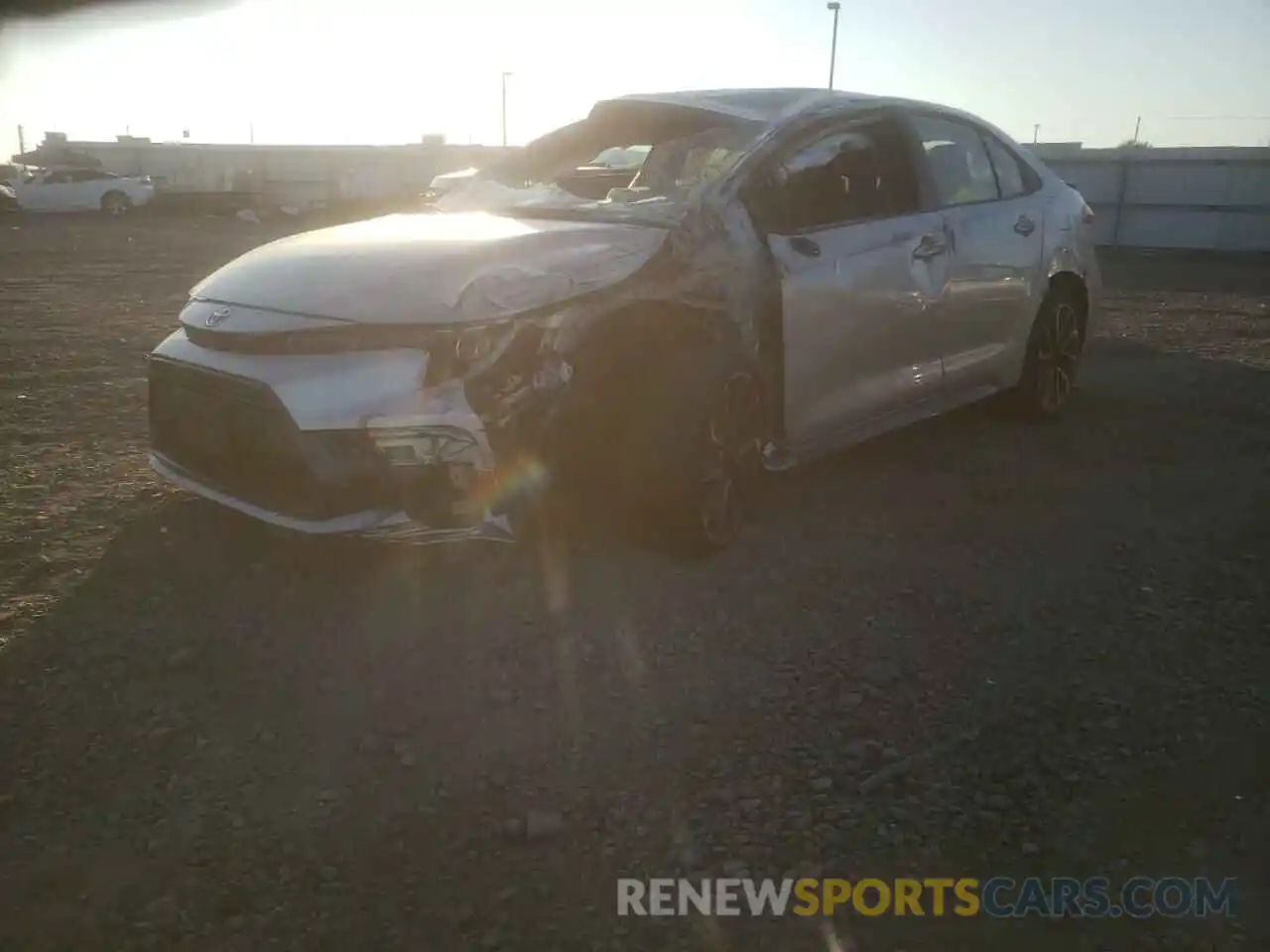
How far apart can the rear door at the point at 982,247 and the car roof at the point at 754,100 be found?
0.47 m

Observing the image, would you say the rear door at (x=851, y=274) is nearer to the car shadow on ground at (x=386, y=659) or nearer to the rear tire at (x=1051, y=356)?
the car shadow on ground at (x=386, y=659)

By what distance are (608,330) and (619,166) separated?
1.32 m

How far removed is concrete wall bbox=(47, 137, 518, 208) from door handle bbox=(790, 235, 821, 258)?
29.7 meters

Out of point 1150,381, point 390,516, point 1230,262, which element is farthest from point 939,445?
point 1230,262

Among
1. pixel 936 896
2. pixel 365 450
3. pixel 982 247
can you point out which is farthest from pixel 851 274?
pixel 936 896

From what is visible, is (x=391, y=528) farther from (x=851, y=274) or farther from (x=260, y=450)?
(x=851, y=274)

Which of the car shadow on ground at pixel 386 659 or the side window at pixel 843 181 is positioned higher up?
the side window at pixel 843 181

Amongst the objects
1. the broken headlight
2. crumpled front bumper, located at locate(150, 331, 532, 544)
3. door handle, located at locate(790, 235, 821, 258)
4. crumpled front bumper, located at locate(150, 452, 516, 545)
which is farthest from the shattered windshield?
crumpled front bumper, located at locate(150, 452, 516, 545)

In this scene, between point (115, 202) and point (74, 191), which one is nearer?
point (74, 191)

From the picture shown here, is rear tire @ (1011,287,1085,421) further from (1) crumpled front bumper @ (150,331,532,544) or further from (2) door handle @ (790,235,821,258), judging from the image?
(1) crumpled front bumper @ (150,331,532,544)

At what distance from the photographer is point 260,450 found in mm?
3375

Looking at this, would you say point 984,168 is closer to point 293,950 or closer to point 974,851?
point 974,851

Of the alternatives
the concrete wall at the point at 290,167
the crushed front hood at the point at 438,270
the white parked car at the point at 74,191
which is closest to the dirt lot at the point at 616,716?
the crushed front hood at the point at 438,270

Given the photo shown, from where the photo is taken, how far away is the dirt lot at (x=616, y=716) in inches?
85.5
